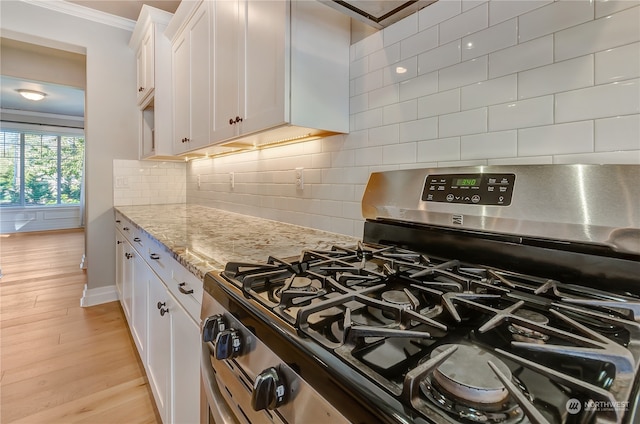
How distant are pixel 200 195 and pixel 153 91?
0.96m

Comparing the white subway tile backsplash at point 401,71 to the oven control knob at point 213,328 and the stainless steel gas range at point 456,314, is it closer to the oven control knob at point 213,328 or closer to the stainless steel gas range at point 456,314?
the stainless steel gas range at point 456,314

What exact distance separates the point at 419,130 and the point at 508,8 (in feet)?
1.32

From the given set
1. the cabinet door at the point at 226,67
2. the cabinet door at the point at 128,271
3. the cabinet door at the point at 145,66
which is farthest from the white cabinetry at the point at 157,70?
the cabinet door at the point at 226,67

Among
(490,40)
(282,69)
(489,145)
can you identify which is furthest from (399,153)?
(282,69)

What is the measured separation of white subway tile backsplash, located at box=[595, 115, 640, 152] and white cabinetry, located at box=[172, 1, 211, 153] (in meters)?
1.77

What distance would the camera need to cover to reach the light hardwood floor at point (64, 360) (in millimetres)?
1571

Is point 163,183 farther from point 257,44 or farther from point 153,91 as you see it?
point 257,44

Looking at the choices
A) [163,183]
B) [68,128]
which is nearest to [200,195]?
[163,183]

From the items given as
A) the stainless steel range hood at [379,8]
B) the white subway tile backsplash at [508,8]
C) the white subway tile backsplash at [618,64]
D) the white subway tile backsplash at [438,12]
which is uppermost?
the stainless steel range hood at [379,8]

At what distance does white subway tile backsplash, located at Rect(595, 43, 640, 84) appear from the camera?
0.69 m

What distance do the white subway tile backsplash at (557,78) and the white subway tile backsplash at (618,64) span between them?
2 cm

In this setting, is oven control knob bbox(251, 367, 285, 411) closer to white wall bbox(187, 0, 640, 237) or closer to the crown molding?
white wall bbox(187, 0, 640, 237)

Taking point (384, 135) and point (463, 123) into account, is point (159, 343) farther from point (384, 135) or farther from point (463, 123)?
point (463, 123)

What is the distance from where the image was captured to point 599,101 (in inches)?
28.9
